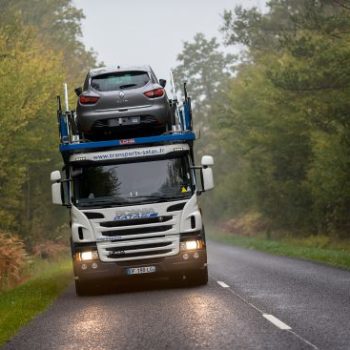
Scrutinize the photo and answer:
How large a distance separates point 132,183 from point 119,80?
2595 millimetres

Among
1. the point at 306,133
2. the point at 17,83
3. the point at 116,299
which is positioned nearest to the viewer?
the point at 116,299

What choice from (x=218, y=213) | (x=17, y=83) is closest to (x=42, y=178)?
(x=17, y=83)

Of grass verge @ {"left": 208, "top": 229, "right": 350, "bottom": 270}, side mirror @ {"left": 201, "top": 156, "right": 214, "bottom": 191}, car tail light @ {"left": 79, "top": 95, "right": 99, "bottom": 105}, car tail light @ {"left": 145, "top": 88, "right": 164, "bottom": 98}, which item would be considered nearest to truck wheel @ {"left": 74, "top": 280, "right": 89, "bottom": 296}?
side mirror @ {"left": 201, "top": 156, "right": 214, "bottom": 191}

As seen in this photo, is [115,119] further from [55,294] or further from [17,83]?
[17,83]

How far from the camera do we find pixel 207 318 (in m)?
10.8

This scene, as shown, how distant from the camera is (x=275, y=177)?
4219cm

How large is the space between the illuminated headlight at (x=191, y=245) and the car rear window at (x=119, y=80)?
3718mm

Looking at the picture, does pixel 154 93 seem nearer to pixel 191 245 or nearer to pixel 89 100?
pixel 89 100

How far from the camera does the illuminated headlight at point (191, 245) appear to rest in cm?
1510

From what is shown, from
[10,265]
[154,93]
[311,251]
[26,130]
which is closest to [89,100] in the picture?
[154,93]

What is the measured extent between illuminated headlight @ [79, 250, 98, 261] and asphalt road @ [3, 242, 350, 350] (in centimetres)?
85

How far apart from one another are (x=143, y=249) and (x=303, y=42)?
17492 mm

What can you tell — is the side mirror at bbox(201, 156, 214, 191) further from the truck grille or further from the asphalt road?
the asphalt road

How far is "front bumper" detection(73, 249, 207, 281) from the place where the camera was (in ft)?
48.9
